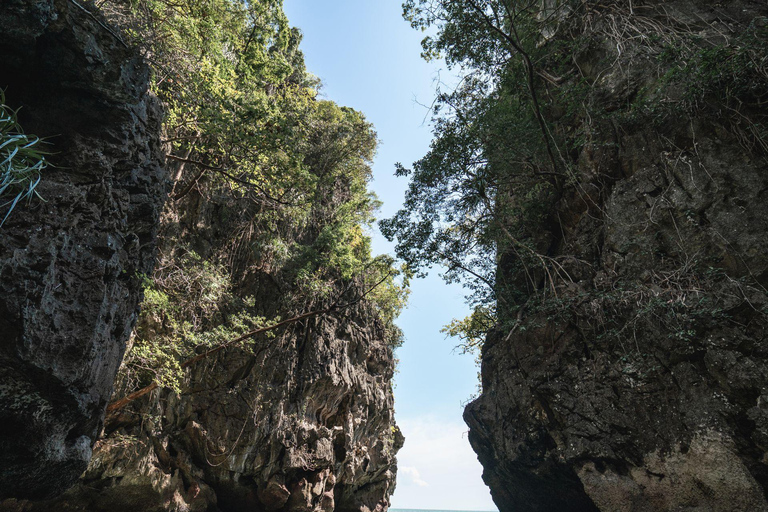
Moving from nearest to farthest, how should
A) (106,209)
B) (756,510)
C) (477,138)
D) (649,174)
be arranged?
(106,209), (756,510), (649,174), (477,138)

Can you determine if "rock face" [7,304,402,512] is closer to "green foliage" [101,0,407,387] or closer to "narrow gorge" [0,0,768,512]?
"narrow gorge" [0,0,768,512]

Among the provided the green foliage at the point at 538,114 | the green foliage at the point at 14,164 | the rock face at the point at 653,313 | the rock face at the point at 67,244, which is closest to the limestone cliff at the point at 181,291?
the rock face at the point at 67,244

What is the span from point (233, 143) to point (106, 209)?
3762mm

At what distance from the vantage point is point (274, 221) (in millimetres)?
11648

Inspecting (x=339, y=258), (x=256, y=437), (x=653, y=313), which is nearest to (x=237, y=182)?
(x=339, y=258)

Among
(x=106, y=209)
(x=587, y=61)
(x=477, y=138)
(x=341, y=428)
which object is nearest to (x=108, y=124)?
(x=106, y=209)

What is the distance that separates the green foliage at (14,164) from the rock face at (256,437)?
6.77 meters

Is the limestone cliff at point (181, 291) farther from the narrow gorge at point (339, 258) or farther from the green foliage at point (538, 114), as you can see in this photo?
the green foliage at point (538, 114)

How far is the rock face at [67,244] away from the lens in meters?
2.39

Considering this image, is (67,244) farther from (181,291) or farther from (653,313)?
(653,313)

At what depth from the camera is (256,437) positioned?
9391 mm

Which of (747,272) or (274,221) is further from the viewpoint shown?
(274,221)

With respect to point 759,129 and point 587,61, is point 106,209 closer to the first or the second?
point 759,129

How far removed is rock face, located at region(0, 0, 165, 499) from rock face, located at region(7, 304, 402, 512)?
5793 millimetres
